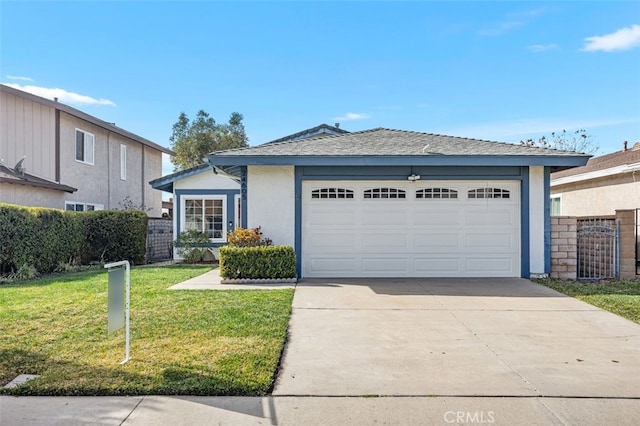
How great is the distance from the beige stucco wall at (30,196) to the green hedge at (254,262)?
783 centimetres

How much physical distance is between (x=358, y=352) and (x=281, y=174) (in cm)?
637

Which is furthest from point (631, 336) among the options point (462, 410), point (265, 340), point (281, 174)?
point (281, 174)

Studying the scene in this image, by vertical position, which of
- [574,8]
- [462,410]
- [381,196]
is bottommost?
[462,410]

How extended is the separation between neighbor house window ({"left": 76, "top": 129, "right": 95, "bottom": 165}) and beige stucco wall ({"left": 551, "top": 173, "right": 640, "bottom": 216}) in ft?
64.2

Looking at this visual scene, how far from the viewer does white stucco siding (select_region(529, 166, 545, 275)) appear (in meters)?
10.6

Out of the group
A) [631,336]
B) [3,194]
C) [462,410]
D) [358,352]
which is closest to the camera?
[462,410]

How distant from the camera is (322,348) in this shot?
16.9ft

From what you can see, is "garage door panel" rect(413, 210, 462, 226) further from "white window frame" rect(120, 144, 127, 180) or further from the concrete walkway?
"white window frame" rect(120, 144, 127, 180)

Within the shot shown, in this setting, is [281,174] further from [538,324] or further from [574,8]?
[574,8]

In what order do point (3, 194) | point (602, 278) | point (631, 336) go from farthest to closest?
point (3, 194) < point (602, 278) < point (631, 336)

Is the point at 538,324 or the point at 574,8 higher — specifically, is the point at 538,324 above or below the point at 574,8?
below

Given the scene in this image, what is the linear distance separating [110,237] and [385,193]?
950cm

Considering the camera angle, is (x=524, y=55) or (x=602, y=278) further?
(x=524, y=55)

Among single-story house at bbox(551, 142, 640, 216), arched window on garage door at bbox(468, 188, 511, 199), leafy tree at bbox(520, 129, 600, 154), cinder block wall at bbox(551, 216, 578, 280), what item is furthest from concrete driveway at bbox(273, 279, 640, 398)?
leafy tree at bbox(520, 129, 600, 154)
